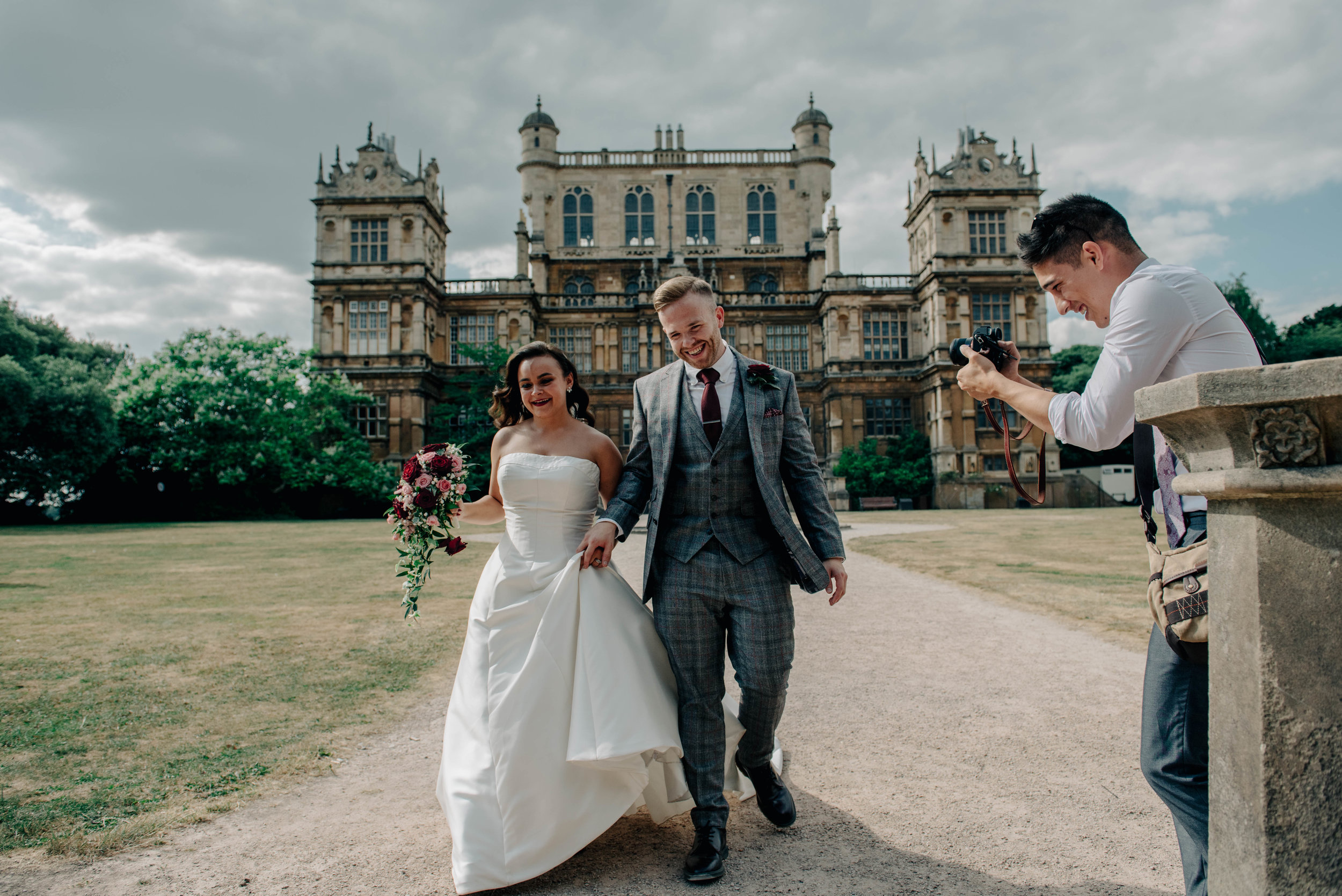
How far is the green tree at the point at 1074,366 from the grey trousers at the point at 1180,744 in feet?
155

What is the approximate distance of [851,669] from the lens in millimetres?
6156

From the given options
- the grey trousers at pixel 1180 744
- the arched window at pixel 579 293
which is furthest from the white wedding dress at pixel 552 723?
the arched window at pixel 579 293

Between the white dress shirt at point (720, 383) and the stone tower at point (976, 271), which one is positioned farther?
the stone tower at point (976, 271)

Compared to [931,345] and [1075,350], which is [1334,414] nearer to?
[931,345]

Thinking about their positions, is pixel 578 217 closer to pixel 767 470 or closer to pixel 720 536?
pixel 767 470

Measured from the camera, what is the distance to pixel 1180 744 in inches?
82.5

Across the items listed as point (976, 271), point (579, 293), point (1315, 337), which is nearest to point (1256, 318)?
point (1315, 337)

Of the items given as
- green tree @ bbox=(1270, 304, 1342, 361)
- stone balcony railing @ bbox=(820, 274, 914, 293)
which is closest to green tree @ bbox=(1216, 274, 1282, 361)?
green tree @ bbox=(1270, 304, 1342, 361)

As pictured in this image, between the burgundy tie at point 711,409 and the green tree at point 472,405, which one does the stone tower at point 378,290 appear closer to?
the green tree at point 472,405

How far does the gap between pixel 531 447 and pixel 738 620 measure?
1.37 m

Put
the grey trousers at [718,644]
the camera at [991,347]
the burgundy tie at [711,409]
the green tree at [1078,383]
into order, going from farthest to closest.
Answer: the green tree at [1078,383]
the burgundy tie at [711,409]
the grey trousers at [718,644]
the camera at [991,347]

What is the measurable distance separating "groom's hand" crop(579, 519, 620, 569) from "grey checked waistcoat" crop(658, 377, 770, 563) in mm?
219

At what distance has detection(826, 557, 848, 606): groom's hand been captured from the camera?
3.31m

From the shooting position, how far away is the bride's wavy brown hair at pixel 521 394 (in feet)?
13.1
